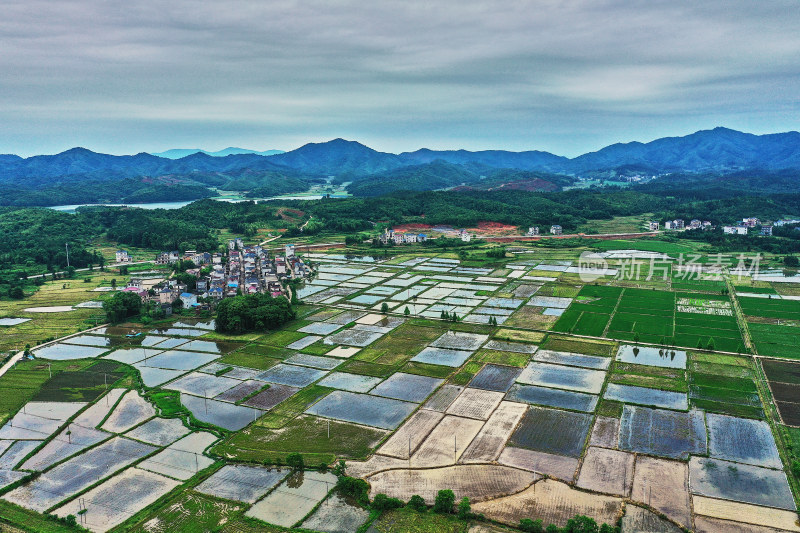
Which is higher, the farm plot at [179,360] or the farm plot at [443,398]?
the farm plot at [179,360]

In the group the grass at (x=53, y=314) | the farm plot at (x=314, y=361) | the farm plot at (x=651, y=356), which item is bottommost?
the farm plot at (x=314, y=361)

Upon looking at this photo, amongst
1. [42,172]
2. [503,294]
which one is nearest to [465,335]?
[503,294]

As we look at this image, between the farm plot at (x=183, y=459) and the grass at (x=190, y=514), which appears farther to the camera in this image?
the farm plot at (x=183, y=459)

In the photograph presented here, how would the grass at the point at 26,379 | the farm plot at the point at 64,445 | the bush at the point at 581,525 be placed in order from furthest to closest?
1. the grass at the point at 26,379
2. the farm plot at the point at 64,445
3. the bush at the point at 581,525

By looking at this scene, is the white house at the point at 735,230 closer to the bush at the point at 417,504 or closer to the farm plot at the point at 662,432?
the farm plot at the point at 662,432

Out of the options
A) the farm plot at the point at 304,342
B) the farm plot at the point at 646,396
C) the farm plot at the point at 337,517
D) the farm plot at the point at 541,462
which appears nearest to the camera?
the farm plot at the point at 337,517

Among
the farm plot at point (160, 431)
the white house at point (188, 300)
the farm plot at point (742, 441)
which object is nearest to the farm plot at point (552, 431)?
the farm plot at point (742, 441)

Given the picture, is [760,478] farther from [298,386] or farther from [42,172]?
[42,172]

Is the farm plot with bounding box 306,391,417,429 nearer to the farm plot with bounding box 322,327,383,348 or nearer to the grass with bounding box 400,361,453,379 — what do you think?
the grass with bounding box 400,361,453,379

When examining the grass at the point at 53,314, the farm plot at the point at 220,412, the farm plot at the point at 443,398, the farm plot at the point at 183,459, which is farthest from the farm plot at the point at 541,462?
the grass at the point at 53,314
